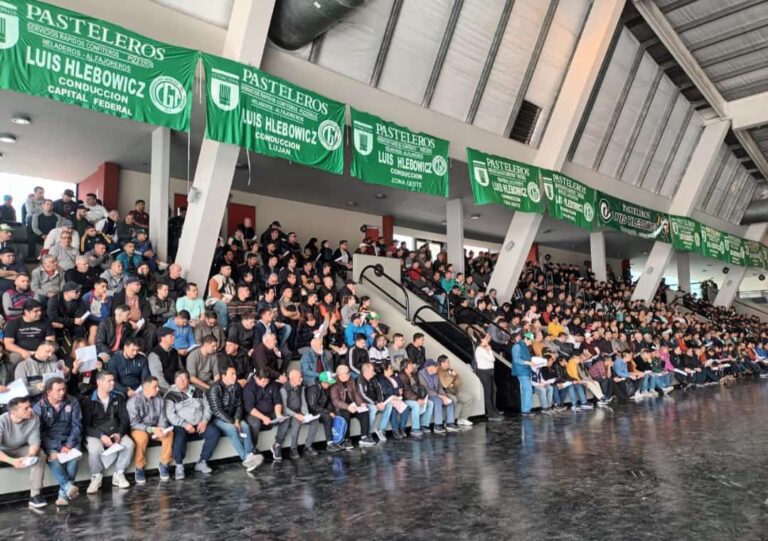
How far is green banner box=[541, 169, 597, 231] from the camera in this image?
13.0 m

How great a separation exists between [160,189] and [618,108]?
1258cm

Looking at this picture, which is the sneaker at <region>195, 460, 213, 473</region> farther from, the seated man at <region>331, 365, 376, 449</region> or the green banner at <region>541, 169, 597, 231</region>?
the green banner at <region>541, 169, 597, 231</region>

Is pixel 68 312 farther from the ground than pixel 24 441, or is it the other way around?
pixel 68 312

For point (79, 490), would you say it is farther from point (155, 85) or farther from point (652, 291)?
point (652, 291)

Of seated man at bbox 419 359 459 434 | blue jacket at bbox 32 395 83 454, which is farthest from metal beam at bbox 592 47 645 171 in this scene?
blue jacket at bbox 32 395 83 454

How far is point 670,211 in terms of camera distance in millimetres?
19062

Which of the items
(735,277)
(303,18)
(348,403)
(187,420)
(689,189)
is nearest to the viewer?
(187,420)

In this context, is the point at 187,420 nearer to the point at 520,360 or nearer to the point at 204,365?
the point at 204,365

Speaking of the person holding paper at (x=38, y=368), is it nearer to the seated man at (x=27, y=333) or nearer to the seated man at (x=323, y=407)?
the seated man at (x=27, y=333)

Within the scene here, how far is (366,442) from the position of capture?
6.73m

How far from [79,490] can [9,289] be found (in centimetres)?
260

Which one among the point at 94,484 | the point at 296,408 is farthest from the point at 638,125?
the point at 94,484

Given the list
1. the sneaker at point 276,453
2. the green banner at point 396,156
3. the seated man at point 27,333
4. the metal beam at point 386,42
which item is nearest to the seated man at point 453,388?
the sneaker at point 276,453

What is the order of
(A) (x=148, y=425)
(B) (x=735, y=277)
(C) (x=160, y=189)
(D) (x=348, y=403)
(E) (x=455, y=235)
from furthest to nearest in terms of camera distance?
(B) (x=735, y=277)
(E) (x=455, y=235)
(C) (x=160, y=189)
(D) (x=348, y=403)
(A) (x=148, y=425)
